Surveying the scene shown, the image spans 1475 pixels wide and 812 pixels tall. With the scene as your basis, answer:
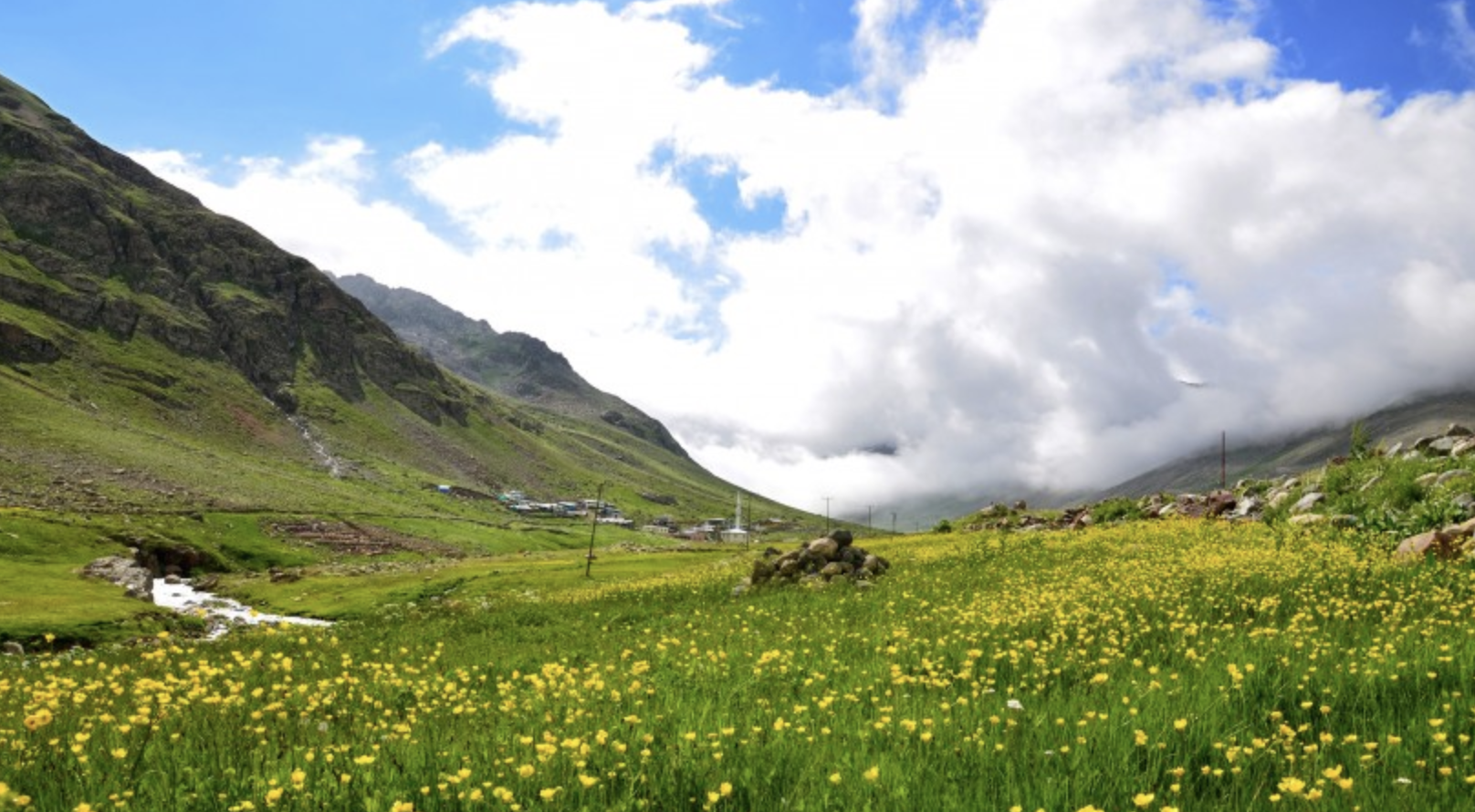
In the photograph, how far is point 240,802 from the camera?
20.4 feet

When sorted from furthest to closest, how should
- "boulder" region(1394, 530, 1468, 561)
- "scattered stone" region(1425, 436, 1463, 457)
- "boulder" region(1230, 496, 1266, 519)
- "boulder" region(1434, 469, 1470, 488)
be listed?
"boulder" region(1230, 496, 1266, 519)
"scattered stone" region(1425, 436, 1463, 457)
"boulder" region(1434, 469, 1470, 488)
"boulder" region(1394, 530, 1468, 561)

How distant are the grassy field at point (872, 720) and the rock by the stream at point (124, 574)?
56.9m

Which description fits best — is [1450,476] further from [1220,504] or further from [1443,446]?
[1220,504]

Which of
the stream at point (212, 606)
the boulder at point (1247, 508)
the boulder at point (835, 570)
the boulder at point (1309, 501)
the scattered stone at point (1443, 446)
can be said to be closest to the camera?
the boulder at point (835, 570)

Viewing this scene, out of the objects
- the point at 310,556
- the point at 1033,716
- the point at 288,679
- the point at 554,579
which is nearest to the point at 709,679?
the point at 1033,716

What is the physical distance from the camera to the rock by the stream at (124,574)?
63.6 meters

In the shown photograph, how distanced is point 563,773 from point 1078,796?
12.8ft

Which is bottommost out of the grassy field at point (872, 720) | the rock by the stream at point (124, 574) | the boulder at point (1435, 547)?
the rock by the stream at point (124, 574)

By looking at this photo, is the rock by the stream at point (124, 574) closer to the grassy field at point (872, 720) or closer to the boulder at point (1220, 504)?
the grassy field at point (872, 720)

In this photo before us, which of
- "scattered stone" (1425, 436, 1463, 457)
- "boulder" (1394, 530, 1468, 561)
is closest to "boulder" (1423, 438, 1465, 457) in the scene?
"scattered stone" (1425, 436, 1463, 457)

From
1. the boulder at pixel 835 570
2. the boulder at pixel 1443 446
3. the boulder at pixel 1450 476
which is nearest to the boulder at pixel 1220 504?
the boulder at pixel 1443 446

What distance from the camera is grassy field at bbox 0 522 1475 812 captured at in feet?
19.8

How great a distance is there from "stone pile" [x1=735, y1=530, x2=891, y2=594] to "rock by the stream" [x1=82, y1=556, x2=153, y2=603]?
5295cm

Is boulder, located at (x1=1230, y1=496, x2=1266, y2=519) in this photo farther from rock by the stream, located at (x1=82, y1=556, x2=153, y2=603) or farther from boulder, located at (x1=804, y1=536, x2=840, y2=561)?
rock by the stream, located at (x1=82, y1=556, x2=153, y2=603)
